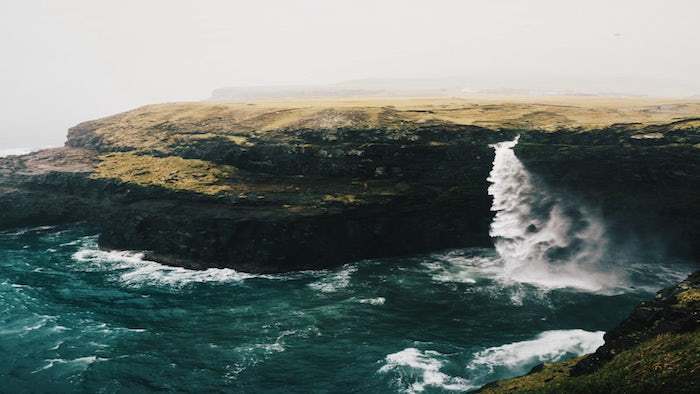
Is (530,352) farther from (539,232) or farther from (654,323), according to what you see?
(539,232)

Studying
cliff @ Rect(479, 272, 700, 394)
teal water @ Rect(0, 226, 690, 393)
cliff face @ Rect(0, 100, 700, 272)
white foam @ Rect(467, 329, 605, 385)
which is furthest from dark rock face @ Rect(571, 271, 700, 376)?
cliff face @ Rect(0, 100, 700, 272)

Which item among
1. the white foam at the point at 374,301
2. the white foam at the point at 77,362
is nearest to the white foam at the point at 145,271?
the white foam at the point at 374,301

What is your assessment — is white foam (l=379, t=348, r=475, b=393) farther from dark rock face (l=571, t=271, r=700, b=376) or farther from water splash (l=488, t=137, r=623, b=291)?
water splash (l=488, t=137, r=623, b=291)

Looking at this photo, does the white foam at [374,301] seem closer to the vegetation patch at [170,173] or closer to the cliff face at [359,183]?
the cliff face at [359,183]

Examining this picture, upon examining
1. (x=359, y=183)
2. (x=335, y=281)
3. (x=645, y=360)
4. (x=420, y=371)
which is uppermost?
(x=359, y=183)

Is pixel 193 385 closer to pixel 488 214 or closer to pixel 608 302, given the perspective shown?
pixel 608 302

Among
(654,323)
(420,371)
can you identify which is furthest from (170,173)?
(654,323)
